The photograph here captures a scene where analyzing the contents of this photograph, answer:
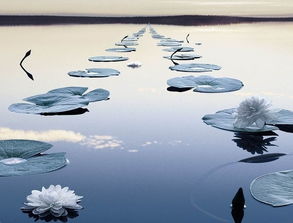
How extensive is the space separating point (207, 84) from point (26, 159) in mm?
1861

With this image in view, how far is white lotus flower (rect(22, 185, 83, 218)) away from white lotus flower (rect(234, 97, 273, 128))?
97cm

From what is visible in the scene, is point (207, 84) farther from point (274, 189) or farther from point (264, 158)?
point (274, 189)

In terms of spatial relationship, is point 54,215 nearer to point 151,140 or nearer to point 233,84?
point 151,140

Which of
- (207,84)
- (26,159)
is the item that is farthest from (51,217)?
(207,84)

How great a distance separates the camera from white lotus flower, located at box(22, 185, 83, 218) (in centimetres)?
129

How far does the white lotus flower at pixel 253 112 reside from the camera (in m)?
2.04

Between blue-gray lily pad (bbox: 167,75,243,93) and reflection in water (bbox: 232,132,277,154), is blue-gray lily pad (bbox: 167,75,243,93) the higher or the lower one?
the lower one

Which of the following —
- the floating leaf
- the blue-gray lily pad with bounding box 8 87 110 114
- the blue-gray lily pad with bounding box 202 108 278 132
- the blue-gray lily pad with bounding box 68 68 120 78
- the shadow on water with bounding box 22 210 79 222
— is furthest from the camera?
the blue-gray lily pad with bounding box 68 68 120 78

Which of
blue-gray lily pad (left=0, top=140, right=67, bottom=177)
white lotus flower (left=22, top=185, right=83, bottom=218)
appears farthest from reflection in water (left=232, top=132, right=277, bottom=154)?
white lotus flower (left=22, top=185, right=83, bottom=218)

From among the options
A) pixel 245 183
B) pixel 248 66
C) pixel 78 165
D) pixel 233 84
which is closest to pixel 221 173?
pixel 245 183

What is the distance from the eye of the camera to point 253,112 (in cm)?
205

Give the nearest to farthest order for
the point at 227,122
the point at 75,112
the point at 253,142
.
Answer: the point at 253,142, the point at 227,122, the point at 75,112

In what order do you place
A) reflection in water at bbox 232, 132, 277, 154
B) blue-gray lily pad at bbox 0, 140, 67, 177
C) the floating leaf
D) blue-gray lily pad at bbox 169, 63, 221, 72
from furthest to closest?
blue-gray lily pad at bbox 169, 63, 221, 72
reflection in water at bbox 232, 132, 277, 154
the floating leaf
blue-gray lily pad at bbox 0, 140, 67, 177

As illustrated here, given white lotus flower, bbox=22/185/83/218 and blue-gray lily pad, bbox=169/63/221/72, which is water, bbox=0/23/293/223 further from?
blue-gray lily pad, bbox=169/63/221/72
